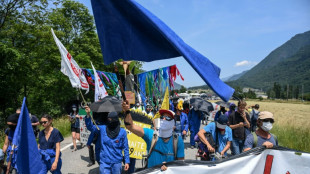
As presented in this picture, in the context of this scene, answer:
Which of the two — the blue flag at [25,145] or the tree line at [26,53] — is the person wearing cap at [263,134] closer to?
the blue flag at [25,145]

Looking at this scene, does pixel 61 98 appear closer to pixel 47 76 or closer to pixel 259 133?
pixel 47 76

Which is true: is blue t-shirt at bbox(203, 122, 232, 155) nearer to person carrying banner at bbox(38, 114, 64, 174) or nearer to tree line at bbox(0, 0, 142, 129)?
person carrying banner at bbox(38, 114, 64, 174)

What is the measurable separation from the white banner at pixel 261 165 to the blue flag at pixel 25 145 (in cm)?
203

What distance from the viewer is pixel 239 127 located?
219 inches

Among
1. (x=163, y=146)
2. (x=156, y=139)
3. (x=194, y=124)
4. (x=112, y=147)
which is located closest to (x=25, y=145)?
(x=112, y=147)

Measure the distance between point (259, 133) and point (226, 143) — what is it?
165 cm

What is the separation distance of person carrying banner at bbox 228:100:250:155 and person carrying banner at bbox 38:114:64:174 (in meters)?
4.02

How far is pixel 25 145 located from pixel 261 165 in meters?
3.34

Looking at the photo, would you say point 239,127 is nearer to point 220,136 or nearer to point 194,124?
point 220,136

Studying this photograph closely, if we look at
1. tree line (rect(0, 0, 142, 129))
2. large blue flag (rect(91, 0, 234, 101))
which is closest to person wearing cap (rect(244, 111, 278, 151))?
large blue flag (rect(91, 0, 234, 101))

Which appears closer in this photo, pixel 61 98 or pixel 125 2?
pixel 125 2

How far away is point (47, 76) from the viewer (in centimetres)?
1841

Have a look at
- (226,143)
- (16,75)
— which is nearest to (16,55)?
(16,75)

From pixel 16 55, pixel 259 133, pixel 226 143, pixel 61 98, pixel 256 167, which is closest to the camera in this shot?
pixel 256 167
